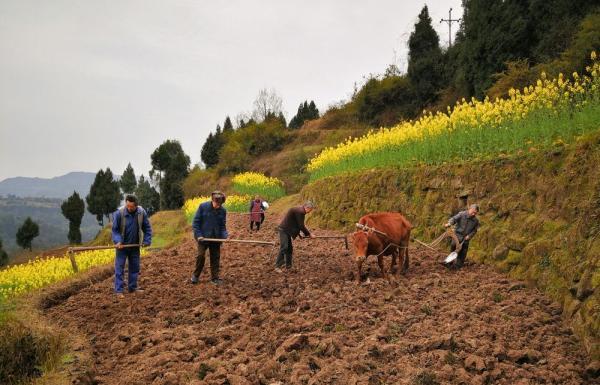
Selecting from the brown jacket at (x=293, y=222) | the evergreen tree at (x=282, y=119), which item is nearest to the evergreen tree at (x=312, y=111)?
the evergreen tree at (x=282, y=119)

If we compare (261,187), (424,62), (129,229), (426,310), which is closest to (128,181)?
(261,187)

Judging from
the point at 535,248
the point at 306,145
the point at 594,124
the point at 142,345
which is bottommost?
the point at 142,345

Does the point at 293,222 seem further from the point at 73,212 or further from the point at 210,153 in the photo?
the point at 73,212

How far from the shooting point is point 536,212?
9172 millimetres

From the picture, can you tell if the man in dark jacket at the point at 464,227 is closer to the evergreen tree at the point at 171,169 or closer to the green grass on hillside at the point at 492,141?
the green grass on hillside at the point at 492,141

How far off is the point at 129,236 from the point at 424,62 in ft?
97.9

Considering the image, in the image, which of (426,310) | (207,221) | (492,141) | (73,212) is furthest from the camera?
(73,212)

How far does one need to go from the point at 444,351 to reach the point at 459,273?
4416mm

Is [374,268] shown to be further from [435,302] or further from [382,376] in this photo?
[382,376]

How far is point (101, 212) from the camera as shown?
7575 centimetres

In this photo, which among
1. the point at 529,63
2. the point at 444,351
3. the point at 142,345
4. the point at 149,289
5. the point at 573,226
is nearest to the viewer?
the point at 444,351

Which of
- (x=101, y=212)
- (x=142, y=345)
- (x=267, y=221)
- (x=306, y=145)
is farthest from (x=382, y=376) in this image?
(x=101, y=212)

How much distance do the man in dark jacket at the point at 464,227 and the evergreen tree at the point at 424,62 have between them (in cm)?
2524

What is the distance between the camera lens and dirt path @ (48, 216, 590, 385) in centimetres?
540
